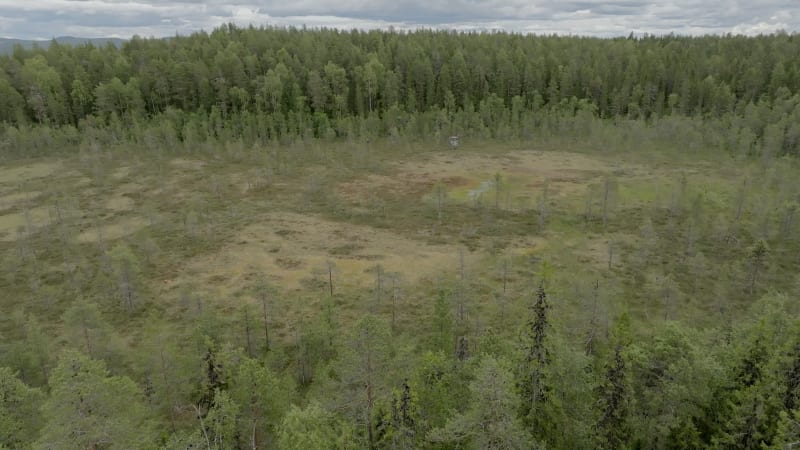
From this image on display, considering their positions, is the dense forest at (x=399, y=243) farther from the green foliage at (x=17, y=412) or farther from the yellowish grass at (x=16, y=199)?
the yellowish grass at (x=16, y=199)

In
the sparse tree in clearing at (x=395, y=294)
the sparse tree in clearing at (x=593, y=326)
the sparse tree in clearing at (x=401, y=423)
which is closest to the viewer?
the sparse tree in clearing at (x=401, y=423)

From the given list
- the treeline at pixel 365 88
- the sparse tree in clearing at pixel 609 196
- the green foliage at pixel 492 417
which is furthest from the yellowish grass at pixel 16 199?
the sparse tree in clearing at pixel 609 196

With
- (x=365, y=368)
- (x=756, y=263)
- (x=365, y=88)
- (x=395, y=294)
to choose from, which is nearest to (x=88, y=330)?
(x=365, y=368)

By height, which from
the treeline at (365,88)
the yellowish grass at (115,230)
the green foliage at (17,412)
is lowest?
the yellowish grass at (115,230)

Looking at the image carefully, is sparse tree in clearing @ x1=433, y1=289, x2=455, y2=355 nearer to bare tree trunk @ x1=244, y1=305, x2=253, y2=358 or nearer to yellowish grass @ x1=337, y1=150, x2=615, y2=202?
bare tree trunk @ x1=244, y1=305, x2=253, y2=358

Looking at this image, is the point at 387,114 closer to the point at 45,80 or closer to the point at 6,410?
the point at 45,80

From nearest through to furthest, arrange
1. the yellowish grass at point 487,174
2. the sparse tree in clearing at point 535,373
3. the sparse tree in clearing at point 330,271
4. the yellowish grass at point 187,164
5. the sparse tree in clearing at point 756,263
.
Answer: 1. the sparse tree in clearing at point 535,373
2. the sparse tree in clearing at point 756,263
3. the sparse tree in clearing at point 330,271
4. the yellowish grass at point 487,174
5. the yellowish grass at point 187,164
